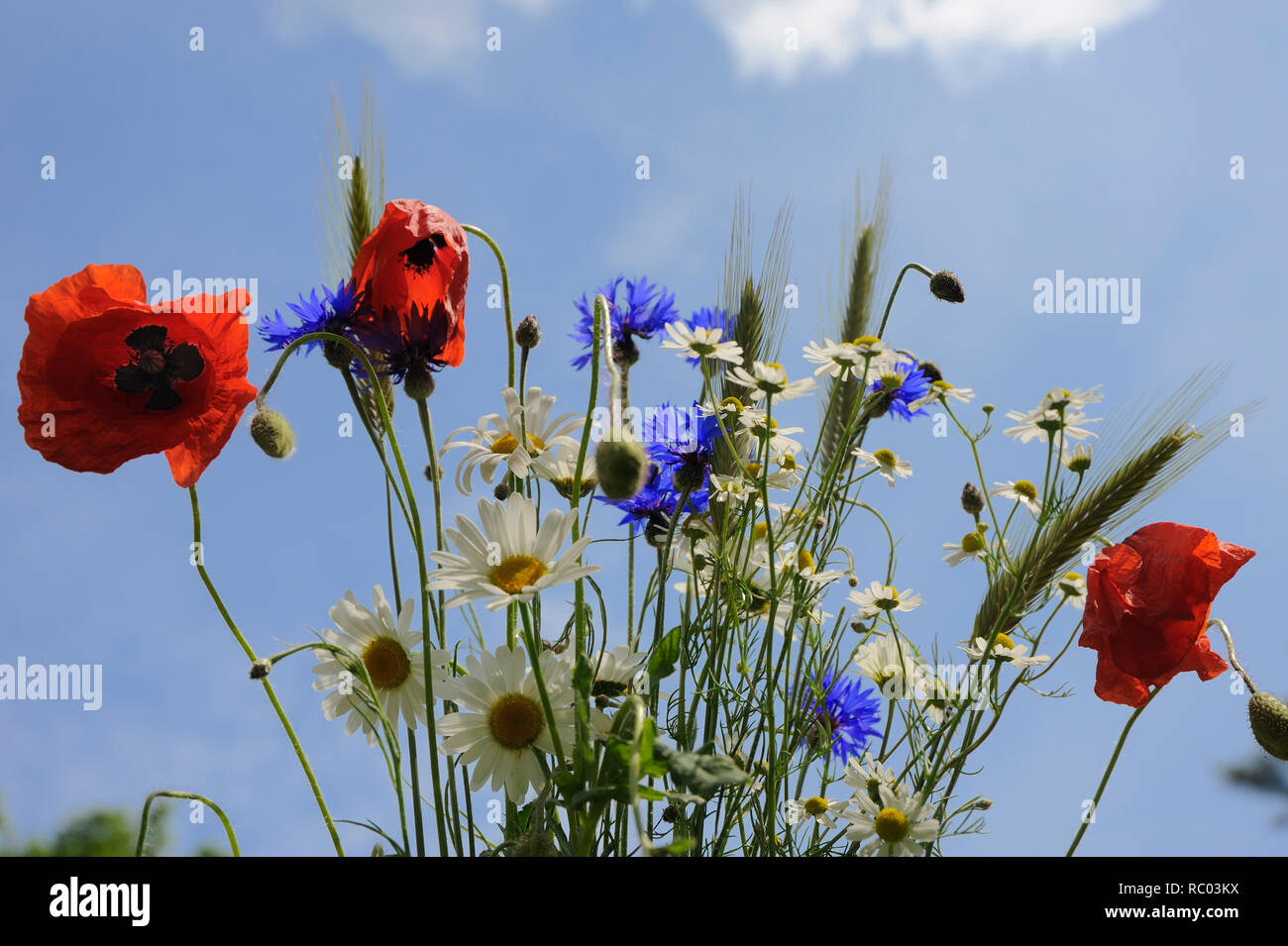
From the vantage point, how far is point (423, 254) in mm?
684

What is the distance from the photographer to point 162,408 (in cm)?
67

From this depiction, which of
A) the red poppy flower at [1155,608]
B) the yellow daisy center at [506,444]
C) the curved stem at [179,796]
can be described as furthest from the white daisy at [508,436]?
the red poppy flower at [1155,608]

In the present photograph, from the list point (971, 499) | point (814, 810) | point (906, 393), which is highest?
point (906, 393)

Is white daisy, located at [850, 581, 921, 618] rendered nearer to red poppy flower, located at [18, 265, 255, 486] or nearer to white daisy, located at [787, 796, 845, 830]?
white daisy, located at [787, 796, 845, 830]

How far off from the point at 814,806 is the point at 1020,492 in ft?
1.21

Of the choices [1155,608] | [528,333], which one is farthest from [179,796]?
[1155,608]

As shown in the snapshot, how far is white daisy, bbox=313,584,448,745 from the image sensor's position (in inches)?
25.3

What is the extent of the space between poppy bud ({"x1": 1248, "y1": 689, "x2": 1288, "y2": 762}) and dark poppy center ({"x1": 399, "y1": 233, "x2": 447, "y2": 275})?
0.64 m

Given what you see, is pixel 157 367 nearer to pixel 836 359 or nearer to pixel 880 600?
pixel 836 359

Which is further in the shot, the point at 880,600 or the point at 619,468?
the point at 880,600

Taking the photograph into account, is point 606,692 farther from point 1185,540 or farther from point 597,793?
point 1185,540
